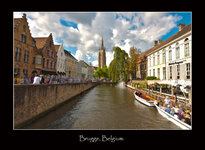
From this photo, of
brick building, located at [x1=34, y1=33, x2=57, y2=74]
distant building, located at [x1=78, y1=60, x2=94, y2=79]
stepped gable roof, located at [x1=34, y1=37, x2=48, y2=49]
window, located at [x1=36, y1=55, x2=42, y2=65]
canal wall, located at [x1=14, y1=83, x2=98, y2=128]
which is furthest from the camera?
distant building, located at [x1=78, y1=60, x2=94, y2=79]

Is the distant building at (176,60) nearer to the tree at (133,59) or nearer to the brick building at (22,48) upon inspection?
the tree at (133,59)

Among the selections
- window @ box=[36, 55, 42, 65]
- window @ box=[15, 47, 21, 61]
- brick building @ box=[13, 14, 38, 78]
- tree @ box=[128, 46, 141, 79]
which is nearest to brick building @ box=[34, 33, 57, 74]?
window @ box=[36, 55, 42, 65]

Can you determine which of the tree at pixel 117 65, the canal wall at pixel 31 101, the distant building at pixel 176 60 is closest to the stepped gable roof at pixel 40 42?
the canal wall at pixel 31 101

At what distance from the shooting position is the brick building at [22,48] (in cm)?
1303

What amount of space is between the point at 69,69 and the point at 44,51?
15.0 m

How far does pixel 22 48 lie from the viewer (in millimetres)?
13812

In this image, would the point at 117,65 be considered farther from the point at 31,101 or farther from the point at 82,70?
the point at 82,70

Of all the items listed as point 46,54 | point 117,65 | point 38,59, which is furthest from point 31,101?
point 117,65

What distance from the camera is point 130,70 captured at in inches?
1312

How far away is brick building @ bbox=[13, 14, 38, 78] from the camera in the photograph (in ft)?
42.8

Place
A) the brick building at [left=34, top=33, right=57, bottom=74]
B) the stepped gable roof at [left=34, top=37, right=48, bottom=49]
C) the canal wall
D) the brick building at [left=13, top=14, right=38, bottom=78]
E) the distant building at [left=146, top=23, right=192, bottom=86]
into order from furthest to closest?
the stepped gable roof at [left=34, top=37, right=48, bottom=49] → the brick building at [left=34, top=33, right=57, bottom=74] → the distant building at [left=146, top=23, right=192, bottom=86] → the brick building at [left=13, top=14, right=38, bottom=78] → the canal wall

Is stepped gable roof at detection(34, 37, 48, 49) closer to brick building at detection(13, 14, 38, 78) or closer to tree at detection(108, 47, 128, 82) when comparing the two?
brick building at detection(13, 14, 38, 78)
